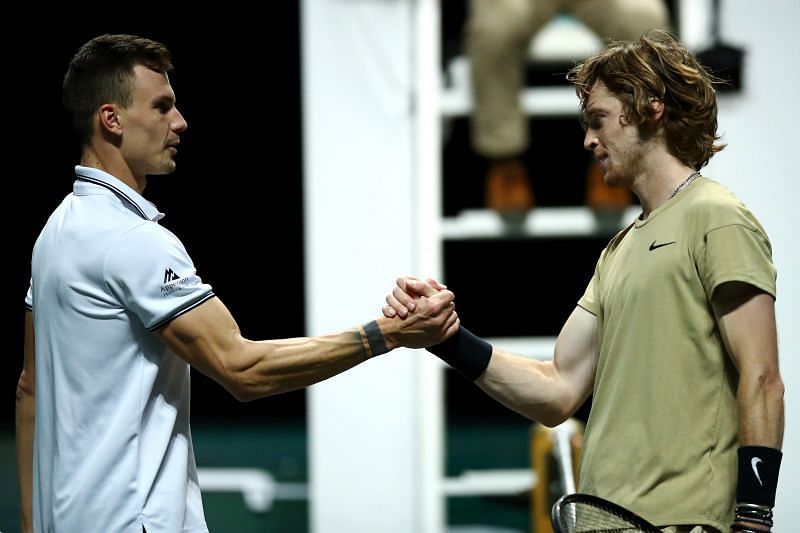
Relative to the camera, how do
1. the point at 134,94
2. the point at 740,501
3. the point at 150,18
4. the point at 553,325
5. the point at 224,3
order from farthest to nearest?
the point at 553,325 → the point at 224,3 → the point at 150,18 → the point at 134,94 → the point at 740,501

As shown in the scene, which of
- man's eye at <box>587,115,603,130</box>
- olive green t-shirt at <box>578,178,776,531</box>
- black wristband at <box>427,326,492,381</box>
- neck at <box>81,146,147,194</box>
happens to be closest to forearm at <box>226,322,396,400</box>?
black wristband at <box>427,326,492,381</box>

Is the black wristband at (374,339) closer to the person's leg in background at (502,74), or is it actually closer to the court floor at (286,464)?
the person's leg in background at (502,74)

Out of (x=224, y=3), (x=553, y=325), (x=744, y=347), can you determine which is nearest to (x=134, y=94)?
(x=744, y=347)

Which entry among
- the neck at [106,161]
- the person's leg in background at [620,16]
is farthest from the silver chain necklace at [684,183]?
the person's leg in background at [620,16]

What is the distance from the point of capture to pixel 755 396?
6.58ft

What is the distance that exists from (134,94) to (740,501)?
1418mm

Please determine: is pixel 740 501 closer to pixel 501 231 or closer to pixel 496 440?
pixel 501 231

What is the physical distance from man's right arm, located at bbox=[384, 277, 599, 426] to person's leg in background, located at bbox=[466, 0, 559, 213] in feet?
5.57

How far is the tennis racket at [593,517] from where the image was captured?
1958 mm

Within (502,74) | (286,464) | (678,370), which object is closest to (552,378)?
(678,370)

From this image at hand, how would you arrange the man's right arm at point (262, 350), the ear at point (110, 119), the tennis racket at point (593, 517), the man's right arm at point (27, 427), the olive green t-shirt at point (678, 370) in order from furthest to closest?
the man's right arm at point (27, 427) → the ear at point (110, 119) → the man's right arm at point (262, 350) → the olive green t-shirt at point (678, 370) → the tennis racket at point (593, 517)

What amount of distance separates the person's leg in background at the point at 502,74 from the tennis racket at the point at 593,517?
2.35 m

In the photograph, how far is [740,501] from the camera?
2.00 meters

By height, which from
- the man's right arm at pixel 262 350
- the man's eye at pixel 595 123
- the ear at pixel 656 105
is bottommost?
the man's right arm at pixel 262 350
